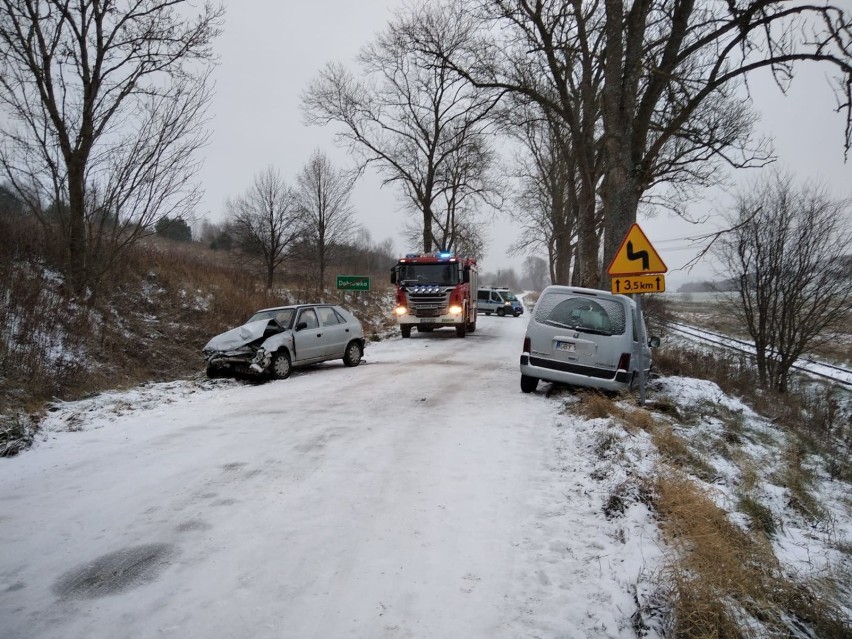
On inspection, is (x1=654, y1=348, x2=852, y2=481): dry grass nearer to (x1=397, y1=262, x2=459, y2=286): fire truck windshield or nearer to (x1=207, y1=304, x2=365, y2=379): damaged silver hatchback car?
(x1=397, y1=262, x2=459, y2=286): fire truck windshield

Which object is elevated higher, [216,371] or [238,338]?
[238,338]

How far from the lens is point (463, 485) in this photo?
4.58 meters

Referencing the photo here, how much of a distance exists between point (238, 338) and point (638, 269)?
7.78 metres

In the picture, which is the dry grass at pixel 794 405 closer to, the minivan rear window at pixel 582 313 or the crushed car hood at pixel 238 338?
the minivan rear window at pixel 582 313

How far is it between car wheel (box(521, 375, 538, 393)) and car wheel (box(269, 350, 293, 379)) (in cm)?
510

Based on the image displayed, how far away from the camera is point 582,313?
842 cm

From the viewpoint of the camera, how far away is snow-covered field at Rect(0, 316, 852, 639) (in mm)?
2785

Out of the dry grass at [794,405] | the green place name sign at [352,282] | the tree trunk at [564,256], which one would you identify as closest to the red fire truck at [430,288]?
the green place name sign at [352,282]

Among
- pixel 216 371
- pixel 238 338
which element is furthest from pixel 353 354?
pixel 216 371

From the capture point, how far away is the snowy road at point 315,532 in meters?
2.77

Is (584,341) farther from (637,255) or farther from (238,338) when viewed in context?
(238,338)

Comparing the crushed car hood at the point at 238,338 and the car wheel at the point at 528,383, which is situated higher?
the crushed car hood at the point at 238,338

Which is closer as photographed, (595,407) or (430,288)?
(595,407)

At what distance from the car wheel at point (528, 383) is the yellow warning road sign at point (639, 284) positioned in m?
2.24
